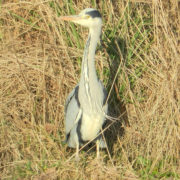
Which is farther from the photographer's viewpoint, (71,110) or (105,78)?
→ (105,78)

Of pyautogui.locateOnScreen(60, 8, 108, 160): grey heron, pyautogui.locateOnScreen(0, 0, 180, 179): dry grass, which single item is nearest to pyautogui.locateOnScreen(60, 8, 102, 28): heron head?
pyautogui.locateOnScreen(60, 8, 108, 160): grey heron

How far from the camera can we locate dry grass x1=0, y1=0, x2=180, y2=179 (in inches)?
140

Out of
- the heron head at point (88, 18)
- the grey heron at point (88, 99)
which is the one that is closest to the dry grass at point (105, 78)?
the grey heron at point (88, 99)

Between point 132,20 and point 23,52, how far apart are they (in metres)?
1.18

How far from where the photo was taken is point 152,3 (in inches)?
152

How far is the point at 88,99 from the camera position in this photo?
11.0 feet

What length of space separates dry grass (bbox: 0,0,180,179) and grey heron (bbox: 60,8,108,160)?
0.27 m

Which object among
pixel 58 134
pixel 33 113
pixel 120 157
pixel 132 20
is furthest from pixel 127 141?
pixel 132 20

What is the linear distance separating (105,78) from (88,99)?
29.3 inches

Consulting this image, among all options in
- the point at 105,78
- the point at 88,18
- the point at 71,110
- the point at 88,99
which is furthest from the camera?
the point at 105,78

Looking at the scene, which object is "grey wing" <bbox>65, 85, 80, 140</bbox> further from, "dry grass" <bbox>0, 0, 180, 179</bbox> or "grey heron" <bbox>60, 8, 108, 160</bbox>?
"dry grass" <bbox>0, 0, 180, 179</bbox>

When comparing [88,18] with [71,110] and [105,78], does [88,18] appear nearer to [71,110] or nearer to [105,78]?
[71,110]

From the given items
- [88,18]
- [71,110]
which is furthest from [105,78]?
[88,18]

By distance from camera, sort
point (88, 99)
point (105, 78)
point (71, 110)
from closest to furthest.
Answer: point (88, 99), point (71, 110), point (105, 78)
